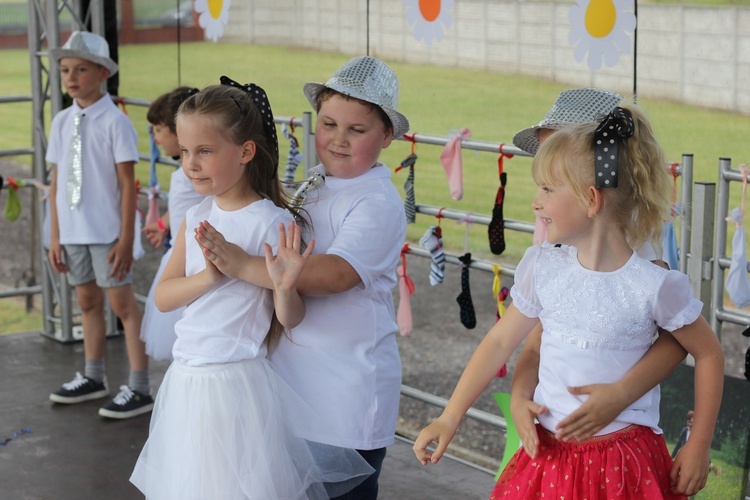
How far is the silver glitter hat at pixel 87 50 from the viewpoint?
13.7 feet

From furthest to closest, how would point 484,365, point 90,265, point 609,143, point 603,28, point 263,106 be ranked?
point 90,265 < point 603,28 < point 263,106 < point 484,365 < point 609,143

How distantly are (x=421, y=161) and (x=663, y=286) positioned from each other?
5127 millimetres

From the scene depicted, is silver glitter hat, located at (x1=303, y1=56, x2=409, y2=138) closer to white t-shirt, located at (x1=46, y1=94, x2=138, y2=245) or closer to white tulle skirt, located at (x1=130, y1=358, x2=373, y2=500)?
white tulle skirt, located at (x1=130, y1=358, x2=373, y2=500)

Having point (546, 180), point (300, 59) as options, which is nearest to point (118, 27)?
point (300, 59)

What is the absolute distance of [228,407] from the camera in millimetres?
2232

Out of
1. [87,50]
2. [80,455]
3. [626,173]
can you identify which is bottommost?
[80,455]

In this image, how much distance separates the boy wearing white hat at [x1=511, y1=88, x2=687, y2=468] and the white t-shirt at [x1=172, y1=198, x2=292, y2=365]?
0.60 metres

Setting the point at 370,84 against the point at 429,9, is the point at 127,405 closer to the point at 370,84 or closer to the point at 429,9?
the point at 429,9

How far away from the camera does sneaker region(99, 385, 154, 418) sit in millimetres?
4184

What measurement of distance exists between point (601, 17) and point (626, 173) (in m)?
1.46

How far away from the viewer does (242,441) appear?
224 cm

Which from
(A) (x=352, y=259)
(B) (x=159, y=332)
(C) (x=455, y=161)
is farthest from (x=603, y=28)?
Answer: (B) (x=159, y=332)

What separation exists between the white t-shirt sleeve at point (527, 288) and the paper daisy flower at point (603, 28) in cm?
137

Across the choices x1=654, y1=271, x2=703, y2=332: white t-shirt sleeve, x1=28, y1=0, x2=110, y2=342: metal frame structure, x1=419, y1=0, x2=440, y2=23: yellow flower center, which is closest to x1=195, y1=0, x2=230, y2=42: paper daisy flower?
x1=28, y1=0, x2=110, y2=342: metal frame structure
